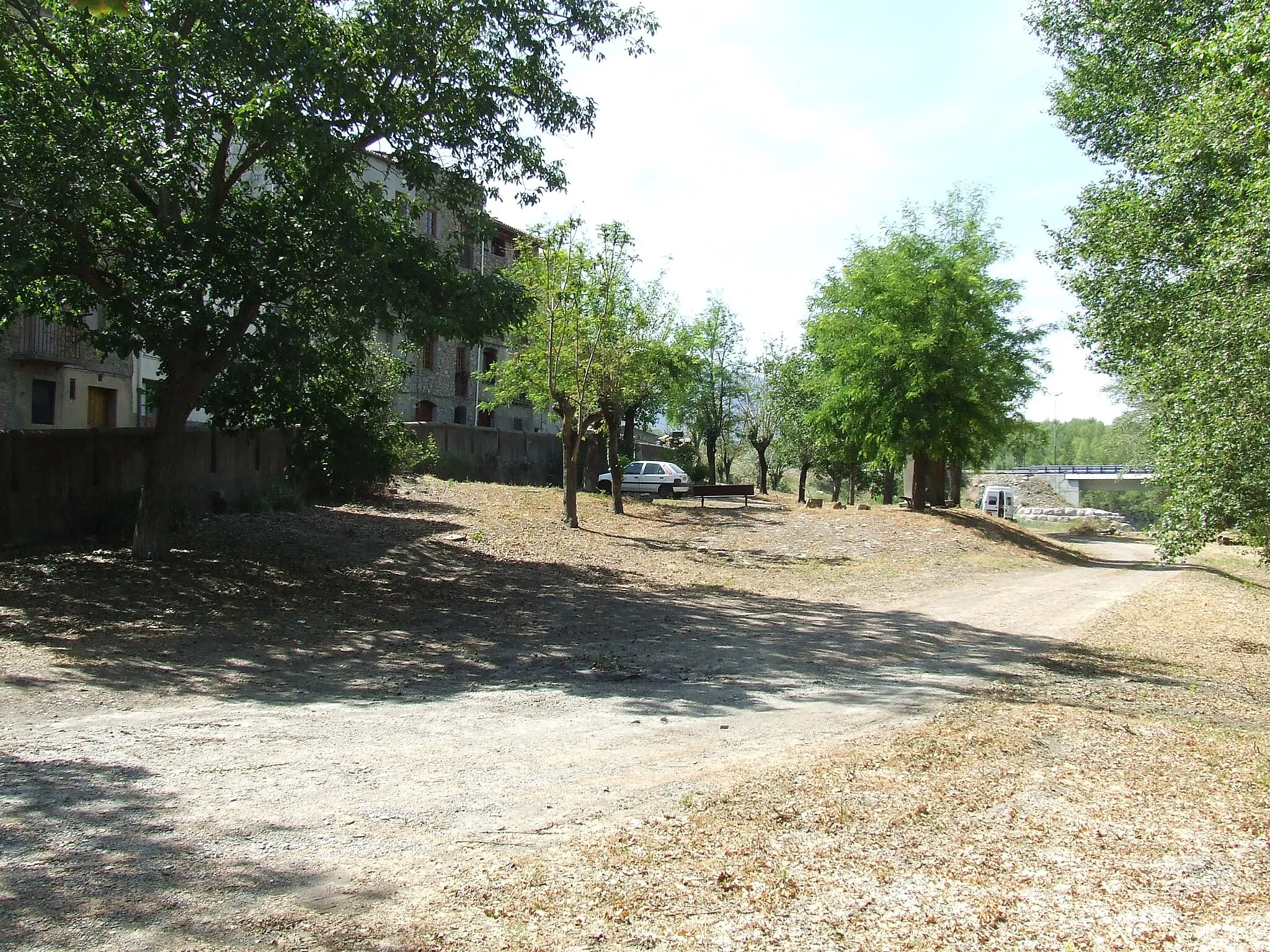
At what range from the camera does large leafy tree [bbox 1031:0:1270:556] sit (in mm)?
10305

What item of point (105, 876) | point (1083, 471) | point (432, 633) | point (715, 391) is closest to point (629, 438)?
point (715, 391)

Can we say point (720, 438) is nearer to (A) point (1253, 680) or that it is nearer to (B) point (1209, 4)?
(B) point (1209, 4)

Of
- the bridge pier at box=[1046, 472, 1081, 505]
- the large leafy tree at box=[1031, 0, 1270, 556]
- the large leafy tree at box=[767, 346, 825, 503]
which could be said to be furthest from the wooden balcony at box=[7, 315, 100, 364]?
the bridge pier at box=[1046, 472, 1081, 505]

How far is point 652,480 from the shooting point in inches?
1432

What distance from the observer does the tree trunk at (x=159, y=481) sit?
41.3 feet

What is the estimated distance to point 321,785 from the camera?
204 inches

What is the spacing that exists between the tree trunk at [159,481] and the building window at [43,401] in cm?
1507

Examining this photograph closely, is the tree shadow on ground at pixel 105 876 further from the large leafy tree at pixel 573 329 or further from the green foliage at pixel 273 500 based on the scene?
the large leafy tree at pixel 573 329

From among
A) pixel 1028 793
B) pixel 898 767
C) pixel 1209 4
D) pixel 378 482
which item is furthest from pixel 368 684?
pixel 1209 4

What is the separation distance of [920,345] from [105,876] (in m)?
23.9

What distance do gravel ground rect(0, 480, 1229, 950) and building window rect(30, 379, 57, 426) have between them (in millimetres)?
11570

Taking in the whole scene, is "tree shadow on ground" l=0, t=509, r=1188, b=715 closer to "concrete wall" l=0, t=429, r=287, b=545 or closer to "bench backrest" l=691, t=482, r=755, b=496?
"concrete wall" l=0, t=429, r=287, b=545

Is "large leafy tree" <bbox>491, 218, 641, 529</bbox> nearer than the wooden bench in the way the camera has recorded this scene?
Yes

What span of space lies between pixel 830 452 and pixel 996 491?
12792mm
